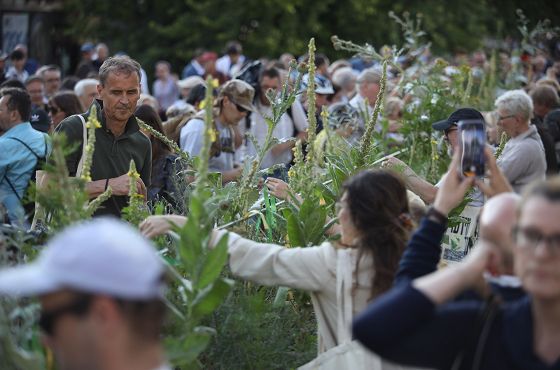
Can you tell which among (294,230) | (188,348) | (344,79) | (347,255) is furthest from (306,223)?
(344,79)

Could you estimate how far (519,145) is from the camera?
8961mm

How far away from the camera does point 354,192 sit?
4.32 m

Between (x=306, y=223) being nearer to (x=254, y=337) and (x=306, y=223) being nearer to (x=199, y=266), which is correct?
(x=254, y=337)

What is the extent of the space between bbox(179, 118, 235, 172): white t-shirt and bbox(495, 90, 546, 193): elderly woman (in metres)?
2.22

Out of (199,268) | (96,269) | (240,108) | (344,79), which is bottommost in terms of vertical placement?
(344,79)

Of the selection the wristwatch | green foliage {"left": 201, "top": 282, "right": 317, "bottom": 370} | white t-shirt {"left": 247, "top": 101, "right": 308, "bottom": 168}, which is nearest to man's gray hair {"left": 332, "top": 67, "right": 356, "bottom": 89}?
white t-shirt {"left": 247, "top": 101, "right": 308, "bottom": 168}

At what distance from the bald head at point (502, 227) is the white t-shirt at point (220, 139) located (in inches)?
218

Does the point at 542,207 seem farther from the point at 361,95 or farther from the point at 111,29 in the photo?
the point at 111,29

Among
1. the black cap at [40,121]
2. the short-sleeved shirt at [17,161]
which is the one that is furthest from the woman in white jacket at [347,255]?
the black cap at [40,121]

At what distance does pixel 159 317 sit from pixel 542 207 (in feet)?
3.52

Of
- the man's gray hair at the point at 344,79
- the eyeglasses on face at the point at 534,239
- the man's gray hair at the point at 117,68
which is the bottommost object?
the man's gray hair at the point at 344,79

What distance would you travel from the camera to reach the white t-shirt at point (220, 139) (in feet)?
29.5

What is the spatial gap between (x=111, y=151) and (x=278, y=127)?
4.88m

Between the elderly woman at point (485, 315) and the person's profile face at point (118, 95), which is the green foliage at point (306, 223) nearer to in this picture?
the person's profile face at point (118, 95)
